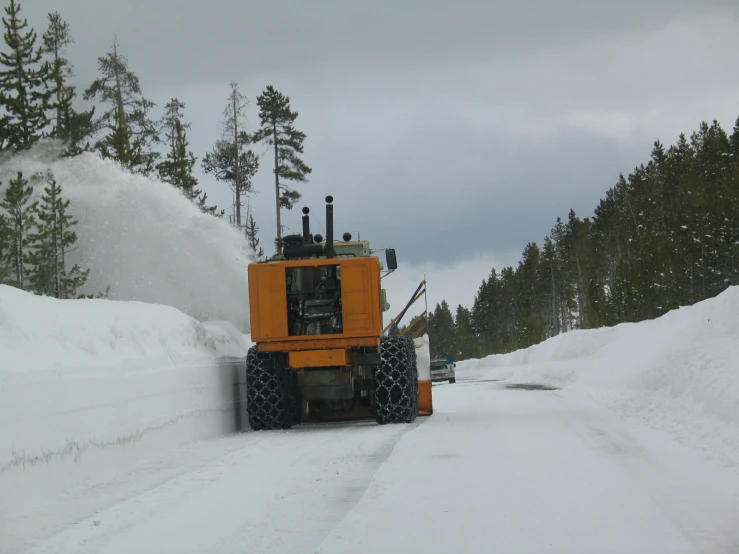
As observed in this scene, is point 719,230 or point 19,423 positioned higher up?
point 719,230

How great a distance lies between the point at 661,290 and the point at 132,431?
194 feet

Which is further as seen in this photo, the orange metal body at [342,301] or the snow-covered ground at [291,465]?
the orange metal body at [342,301]

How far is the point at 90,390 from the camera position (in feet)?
30.7

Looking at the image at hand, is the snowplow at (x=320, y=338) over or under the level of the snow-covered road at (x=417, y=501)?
over

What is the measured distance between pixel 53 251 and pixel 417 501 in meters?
29.4

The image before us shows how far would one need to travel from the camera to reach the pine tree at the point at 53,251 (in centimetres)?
3162

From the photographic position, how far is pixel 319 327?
15133 mm

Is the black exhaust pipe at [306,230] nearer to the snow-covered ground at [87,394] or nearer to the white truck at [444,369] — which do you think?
the snow-covered ground at [87,394]

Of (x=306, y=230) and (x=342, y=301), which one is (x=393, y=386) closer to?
(x=342, y=301)

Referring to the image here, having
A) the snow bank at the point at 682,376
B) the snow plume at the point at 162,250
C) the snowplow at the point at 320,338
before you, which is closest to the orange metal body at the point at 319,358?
the snowplow at the point at 320,338

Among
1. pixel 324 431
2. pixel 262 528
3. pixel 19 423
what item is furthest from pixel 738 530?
pixel 324 431

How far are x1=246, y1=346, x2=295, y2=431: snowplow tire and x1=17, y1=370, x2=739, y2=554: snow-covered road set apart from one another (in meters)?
2.69

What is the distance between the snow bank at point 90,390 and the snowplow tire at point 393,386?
9.51 feet

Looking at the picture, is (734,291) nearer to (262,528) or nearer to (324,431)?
(324,431)
